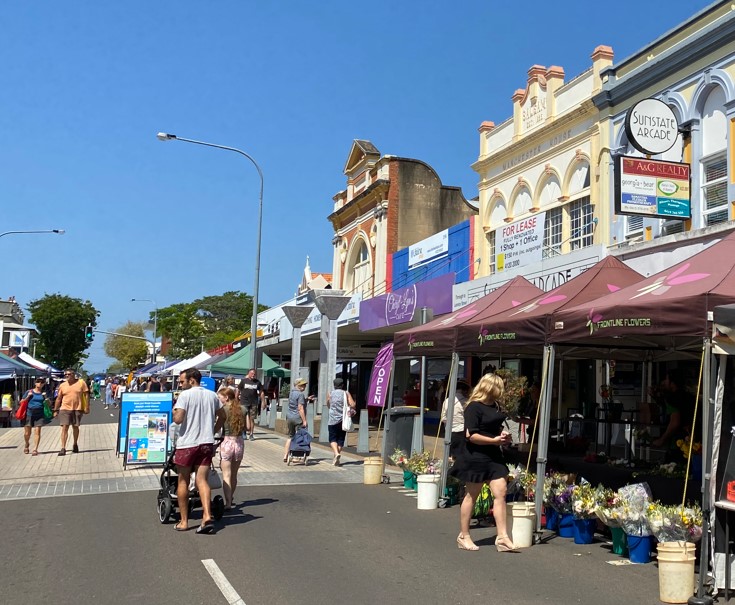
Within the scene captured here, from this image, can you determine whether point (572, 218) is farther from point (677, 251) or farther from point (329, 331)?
point (329, 331)

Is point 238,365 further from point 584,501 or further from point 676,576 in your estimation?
point 676,576

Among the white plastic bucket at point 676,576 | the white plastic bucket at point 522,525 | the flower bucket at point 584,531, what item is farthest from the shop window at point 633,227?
the white plastic bucket at point 676,576

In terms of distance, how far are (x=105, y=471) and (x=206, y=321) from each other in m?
81.2

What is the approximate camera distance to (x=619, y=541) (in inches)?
305

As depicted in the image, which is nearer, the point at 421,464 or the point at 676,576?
the point at 676,576

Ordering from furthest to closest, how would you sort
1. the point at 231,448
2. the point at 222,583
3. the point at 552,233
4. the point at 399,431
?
the point at 552,233
the point at 399,431
the point at 231,448
the point at 222,583

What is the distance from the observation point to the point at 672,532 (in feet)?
23.0

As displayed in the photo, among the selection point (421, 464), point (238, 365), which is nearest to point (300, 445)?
point (421, 464)

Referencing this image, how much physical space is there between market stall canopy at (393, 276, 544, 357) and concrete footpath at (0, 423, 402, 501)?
2.64 m

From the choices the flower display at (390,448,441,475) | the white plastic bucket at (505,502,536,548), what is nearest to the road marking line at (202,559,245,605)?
the white plastic bucket at (505,502,536,548)

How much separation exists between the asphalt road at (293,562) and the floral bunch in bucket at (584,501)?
1.16 ft

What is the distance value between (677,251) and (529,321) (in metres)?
5.89

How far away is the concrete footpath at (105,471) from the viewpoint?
1203cm

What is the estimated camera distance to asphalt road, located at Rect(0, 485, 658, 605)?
6.21m
